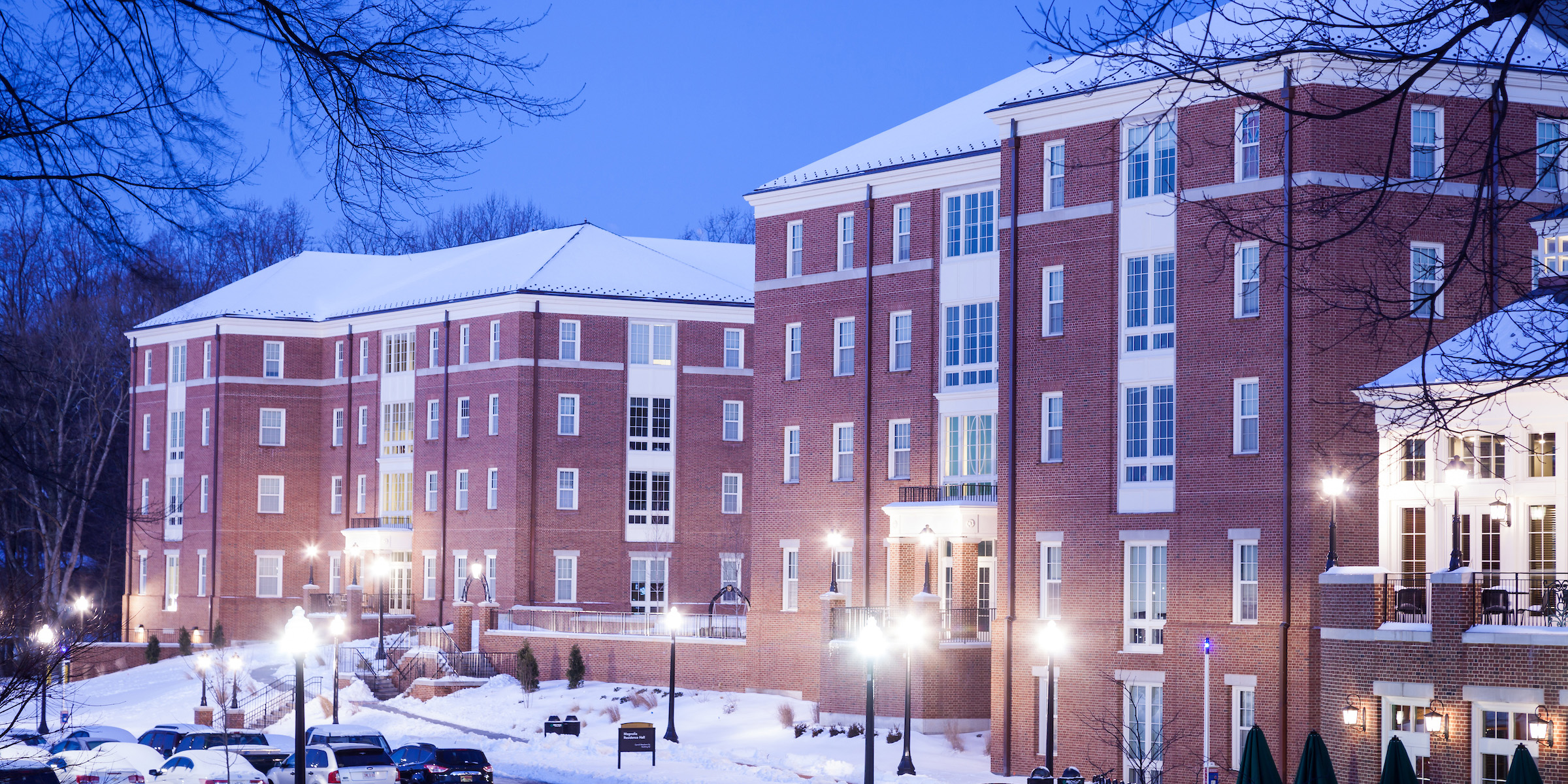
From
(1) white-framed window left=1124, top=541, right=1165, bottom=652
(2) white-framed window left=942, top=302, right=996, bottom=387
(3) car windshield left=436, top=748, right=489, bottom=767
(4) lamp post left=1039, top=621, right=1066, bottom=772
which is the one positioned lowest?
(3) car windshield left=436, top=748, right=489, bottom=767

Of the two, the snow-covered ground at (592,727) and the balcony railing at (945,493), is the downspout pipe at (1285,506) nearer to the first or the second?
the snow-covered ground at (592,727)

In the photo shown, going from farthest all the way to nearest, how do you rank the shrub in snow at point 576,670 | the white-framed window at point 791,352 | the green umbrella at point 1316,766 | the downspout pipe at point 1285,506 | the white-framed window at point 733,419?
the white-framed window at point 733,419 < the shrub in snow at point 576,670 < the white-framed window at point 791,352 < the downspout pipe at point 1285,506 < the green umbrella at point 1316,766

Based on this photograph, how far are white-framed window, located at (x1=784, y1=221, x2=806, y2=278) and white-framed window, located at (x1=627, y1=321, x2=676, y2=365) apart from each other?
1576 centimetres

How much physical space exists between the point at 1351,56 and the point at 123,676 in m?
64.9

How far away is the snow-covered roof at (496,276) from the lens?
7006 centimetres

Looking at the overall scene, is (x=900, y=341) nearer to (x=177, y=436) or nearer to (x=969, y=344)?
(x=969, y=344)

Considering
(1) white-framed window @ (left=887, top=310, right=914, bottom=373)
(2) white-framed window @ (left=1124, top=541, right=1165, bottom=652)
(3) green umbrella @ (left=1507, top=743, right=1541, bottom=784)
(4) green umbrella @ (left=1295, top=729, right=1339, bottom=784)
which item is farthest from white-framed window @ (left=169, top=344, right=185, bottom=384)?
(3) green umbrella @ (left=1507, top=743, right=1541, bottom=784)

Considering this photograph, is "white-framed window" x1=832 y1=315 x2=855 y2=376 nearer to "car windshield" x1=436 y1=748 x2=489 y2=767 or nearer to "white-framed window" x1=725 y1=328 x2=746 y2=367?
"white-framed window" x1=725 y1=328 x2=746 y2=367

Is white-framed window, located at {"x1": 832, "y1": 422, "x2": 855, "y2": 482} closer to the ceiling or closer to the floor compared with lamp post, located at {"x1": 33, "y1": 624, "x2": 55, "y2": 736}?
closer to the ceiling

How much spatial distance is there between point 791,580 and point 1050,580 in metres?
12.8

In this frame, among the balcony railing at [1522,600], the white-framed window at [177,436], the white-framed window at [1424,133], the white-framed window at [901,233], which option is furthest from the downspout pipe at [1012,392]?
the white-framed window at [177,436]

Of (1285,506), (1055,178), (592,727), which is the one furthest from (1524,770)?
(592,727)

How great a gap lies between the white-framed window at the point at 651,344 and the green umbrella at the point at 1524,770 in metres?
48.5

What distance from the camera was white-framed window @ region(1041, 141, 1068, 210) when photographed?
1666 inches
